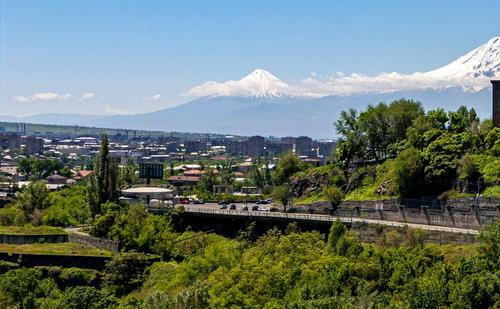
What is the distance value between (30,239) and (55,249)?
452 cm

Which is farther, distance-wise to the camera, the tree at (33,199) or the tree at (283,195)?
the tree at (33,199)

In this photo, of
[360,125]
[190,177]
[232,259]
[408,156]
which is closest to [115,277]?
[232,259]

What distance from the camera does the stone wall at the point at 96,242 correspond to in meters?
61.5

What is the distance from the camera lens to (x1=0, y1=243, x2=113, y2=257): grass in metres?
58.9

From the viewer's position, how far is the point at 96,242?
6247 cm

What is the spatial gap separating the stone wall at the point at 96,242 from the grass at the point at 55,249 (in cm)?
63

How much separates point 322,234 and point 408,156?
9.39 metres

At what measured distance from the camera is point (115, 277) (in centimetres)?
5559

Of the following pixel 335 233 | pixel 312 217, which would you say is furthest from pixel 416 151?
pixel 335 233

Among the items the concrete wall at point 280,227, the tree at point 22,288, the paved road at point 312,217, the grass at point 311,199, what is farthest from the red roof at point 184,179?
the tree at point 22,288

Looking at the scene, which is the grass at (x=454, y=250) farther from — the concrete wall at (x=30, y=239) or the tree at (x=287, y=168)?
the tree at (x=287, y=168)

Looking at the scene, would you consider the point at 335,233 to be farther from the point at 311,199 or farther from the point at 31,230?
the point at 31,230

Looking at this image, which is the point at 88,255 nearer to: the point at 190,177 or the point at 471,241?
the point at 471,241

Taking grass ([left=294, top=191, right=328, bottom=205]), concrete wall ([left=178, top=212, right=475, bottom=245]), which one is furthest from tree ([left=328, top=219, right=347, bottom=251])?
grass ([left=294, top=191, right=328, bottom=205])
